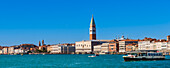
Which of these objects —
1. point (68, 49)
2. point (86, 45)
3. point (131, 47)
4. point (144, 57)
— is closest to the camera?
point (144, 57)

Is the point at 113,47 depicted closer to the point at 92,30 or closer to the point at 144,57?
the point at 92,30

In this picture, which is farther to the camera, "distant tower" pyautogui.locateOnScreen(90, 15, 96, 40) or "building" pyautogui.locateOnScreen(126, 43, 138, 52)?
"distant tower" pyautogui.locateOnScreen(90, 15, 96, 40)

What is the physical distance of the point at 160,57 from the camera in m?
53.7

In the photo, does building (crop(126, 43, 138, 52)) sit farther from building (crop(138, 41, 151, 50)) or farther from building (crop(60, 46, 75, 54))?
building (crop(60, 46, 75, 54))

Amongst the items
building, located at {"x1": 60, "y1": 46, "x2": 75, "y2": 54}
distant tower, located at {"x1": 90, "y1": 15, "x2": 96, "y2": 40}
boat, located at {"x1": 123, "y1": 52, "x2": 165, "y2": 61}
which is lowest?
boat, located at {"x1": 123, "y1": 52, "x2": 165, "y2": 61}

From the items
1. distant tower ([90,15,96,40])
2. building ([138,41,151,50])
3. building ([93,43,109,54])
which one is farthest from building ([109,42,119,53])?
distant tower ([90,15,96,40])

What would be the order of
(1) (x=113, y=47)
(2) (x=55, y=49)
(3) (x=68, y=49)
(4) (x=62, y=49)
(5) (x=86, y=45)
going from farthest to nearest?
(2) (x=55, y=49)
(4) (x=62, y=49)
(3) (x=68, y=49)
(5) (x=86, y=45)
(1) (x=113, y=47)

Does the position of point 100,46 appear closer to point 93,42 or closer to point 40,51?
point 93,42

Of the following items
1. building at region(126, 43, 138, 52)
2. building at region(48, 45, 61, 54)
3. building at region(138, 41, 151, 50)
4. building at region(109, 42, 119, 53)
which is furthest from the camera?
building at region(48, 45, 61, 54)

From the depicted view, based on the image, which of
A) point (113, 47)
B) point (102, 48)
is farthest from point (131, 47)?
point (102, 48)

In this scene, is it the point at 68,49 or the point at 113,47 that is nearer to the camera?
the point at 113,47

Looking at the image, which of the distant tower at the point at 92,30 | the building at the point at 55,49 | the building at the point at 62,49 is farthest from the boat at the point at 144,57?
the building at the point at 55,49

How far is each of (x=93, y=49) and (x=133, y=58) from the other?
8432cm

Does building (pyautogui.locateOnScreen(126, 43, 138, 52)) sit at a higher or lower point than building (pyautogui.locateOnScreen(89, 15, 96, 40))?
lower
